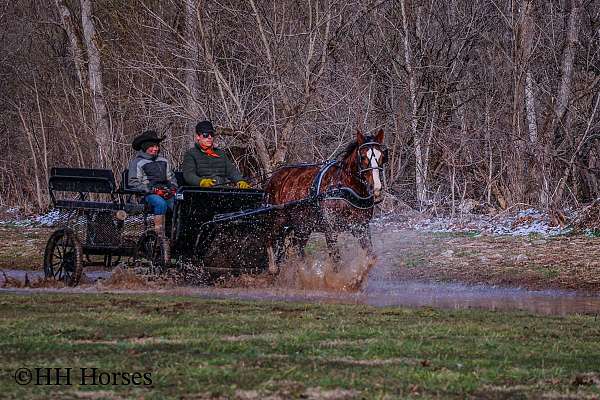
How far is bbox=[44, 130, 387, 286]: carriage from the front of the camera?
1422cm

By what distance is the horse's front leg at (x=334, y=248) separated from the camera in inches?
568

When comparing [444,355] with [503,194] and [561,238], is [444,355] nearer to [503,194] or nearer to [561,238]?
[561,238]

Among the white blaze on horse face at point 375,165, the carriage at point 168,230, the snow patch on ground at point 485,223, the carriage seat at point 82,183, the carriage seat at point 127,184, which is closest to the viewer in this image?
the white blaze on horse face at point 375,165

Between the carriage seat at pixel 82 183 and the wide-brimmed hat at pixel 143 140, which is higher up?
the wide-brimmed hat at pixel 143 140

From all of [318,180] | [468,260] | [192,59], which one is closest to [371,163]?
[318,180]

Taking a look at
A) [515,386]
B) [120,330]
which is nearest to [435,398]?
[515,386]

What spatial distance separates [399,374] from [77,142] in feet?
80.4

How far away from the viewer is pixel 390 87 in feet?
85.8

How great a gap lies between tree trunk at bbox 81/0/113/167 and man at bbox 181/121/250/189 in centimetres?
1243

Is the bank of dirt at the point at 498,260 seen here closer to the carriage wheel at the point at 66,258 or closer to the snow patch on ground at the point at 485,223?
the snow patch on ground at the point at 485,223

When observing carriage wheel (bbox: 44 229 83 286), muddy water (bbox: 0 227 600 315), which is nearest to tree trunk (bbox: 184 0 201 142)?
muddy water (bbox: 0 227 600 315)

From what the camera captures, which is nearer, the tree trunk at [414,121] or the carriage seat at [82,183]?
the carriage seat at [82,183]

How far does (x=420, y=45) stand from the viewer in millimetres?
26109

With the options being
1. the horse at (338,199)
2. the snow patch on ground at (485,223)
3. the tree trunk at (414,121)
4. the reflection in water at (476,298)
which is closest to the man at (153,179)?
the horse at (338,199)
